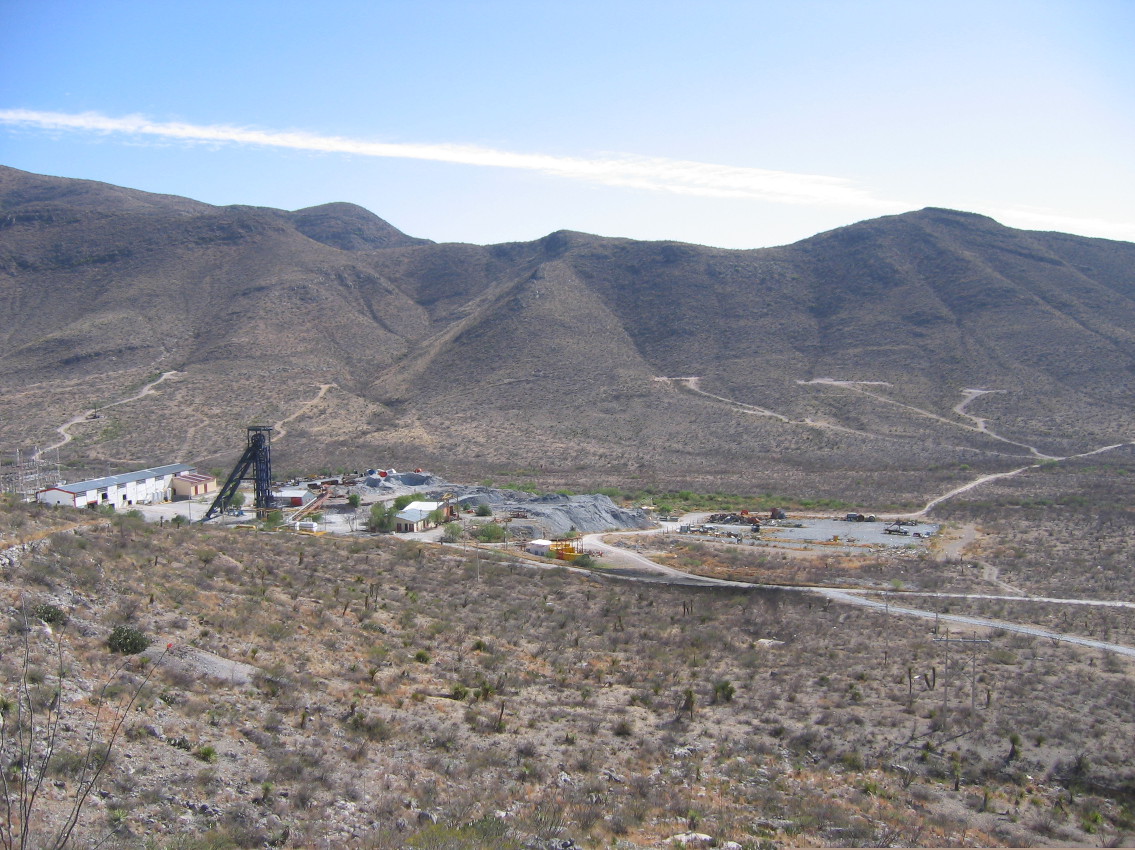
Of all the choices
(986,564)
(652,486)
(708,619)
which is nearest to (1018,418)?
(652,486)

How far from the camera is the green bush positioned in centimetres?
1370

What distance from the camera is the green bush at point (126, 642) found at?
13.7 meters

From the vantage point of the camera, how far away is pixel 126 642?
13.8 m

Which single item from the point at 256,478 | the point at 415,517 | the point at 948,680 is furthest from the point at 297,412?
the point at 948,680

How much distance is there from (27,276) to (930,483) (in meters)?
120

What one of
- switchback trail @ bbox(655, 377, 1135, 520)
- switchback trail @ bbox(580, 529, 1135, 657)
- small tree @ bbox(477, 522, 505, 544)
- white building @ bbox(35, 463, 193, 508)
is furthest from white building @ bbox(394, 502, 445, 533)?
switchback trail @ bbox(655, 377, 1135, 520)

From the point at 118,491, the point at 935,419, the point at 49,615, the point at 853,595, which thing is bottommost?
the point at 118,491

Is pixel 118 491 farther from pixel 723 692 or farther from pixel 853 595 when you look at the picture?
pixel 853 595

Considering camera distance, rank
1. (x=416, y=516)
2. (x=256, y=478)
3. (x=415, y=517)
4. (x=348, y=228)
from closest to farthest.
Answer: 1. (x=415, y=517)
2. (x=416, y=516)
3. (x=256, y=478)
4. (x=348, y=228)

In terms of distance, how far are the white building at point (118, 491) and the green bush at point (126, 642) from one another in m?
25.9

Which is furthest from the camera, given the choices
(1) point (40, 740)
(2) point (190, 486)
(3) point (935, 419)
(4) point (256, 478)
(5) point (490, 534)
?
(3) point (935, 419)

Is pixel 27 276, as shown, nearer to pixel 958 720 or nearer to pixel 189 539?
pixel 189 539

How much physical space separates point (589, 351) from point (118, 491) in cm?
6028

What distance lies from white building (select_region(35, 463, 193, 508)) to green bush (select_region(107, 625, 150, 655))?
25.9 meters
